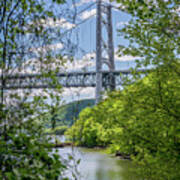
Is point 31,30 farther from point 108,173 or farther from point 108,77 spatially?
point 108,77

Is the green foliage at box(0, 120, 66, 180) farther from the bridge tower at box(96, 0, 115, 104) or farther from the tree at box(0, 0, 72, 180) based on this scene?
the bridge tower at box(96, 0, 115, 104)

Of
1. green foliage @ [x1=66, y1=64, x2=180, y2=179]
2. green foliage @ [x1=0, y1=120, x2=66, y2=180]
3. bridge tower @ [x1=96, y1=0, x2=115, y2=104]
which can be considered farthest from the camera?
bridge tower @ [x1=96, y1=0, x2=115, y2=104]

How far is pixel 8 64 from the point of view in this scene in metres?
2.76

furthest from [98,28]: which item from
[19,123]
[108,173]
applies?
[19,123]

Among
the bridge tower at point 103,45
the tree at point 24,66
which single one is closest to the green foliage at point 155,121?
the tree at point 24,66

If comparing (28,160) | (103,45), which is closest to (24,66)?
Result: (28,160)

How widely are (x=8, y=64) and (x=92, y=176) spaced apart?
7.57 metres

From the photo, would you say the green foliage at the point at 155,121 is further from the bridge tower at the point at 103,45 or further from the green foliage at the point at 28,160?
the bridge tower at the point at 103,45

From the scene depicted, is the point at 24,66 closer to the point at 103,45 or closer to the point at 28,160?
the point at 28,160

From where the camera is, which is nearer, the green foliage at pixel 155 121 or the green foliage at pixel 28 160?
the green foliage at pixel 28 160

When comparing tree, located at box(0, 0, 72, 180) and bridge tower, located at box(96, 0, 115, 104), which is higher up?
bridge tower, located at box(96, 0, 115, 104)

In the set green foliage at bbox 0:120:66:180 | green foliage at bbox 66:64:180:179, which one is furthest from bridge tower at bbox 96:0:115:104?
green foliage at bbox 0:120:66:180

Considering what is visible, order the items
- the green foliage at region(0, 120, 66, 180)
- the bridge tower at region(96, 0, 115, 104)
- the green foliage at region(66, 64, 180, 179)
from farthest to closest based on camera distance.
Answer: the bridge tower at region(96, 0, 115, 104), the green foliage at region(66, 64, 180, 179), the green foliage at region(0, 120, 66, 180)

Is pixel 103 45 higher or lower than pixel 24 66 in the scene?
higher
